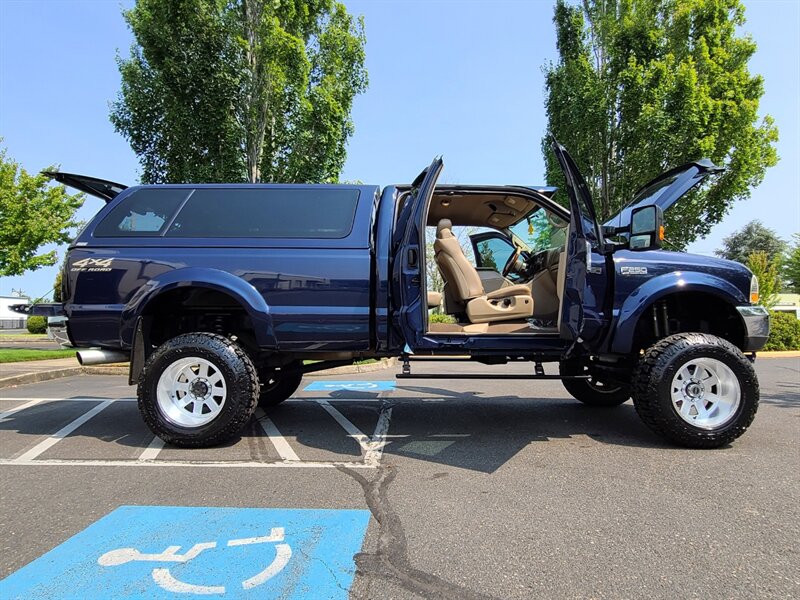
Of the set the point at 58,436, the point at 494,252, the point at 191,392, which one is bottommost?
the point at 58,436

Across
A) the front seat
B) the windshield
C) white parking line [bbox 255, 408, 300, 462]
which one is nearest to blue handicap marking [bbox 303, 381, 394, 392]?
white parking line [bbox 255, 408, 300, 462]

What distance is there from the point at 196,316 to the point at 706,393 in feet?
15.0

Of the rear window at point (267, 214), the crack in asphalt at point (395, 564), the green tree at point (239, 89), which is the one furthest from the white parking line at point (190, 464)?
the green tree at point (239, 89)

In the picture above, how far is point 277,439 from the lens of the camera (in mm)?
4492

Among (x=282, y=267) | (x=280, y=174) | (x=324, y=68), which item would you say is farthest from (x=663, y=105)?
(x=282, y=267)

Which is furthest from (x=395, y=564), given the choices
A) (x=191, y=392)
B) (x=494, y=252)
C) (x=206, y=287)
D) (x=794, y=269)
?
(x=794, y=269)

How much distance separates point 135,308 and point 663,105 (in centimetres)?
1532

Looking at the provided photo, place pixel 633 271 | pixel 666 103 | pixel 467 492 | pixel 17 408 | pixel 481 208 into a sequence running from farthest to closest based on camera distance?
pixel 666 103, pixel 17 408, pixel 481 208, pixel 633 271, pixel 467 492

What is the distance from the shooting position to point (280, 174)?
13398mm

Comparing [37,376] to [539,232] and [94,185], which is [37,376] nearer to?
[94,185]

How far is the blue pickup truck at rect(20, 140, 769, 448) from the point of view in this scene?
4.14 meters

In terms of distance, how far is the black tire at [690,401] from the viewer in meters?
4.07

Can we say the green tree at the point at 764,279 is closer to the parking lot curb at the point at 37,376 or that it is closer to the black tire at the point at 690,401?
the black tire at the point at 690,401

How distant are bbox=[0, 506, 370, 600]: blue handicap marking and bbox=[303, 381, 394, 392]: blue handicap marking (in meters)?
4.35
